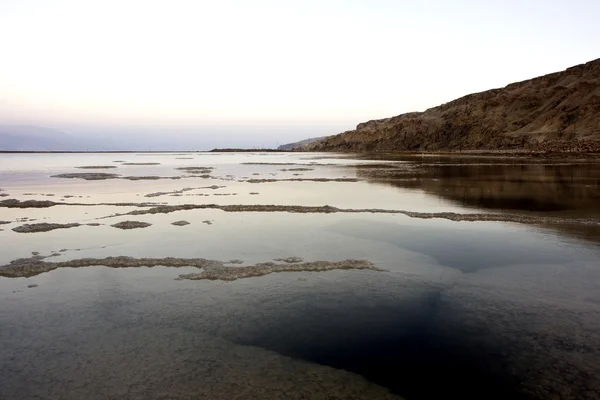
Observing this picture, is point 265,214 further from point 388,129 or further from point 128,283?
point 388,129

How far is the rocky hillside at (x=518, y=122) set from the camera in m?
92.9

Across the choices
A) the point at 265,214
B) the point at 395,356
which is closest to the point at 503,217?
the point at 265,214

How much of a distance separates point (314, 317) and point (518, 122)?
124566mm

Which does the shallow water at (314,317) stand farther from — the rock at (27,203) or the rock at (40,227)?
the rock at (27,203)

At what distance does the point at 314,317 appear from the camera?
7.34m

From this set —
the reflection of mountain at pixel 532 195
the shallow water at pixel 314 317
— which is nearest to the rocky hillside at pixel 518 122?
the reflection of mountain at pixel 532 195

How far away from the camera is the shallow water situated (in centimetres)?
540

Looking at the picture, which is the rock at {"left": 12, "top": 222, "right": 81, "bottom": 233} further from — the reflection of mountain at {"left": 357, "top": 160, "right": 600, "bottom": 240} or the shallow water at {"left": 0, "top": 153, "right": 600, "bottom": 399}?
the reflection of mountain at {"left": 357, "top": 160, "right": 600, "bottom": 240}

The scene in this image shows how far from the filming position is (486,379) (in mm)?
5414

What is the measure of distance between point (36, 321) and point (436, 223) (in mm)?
12794

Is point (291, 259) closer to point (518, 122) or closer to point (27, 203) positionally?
point (27, 203)

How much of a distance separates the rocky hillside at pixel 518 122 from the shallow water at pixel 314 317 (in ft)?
247

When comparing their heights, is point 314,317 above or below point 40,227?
below

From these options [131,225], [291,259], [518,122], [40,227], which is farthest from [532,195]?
[518,122]
